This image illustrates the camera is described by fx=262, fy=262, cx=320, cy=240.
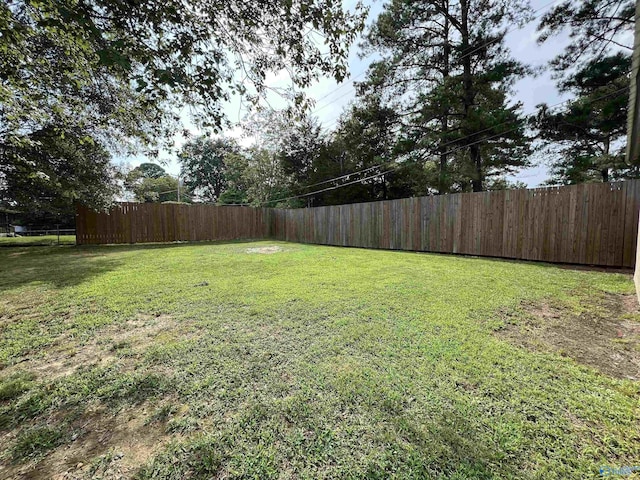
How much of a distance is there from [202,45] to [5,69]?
7.38 feet

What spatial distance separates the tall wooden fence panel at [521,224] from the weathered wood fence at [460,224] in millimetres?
13

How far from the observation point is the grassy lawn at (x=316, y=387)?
1.07 m

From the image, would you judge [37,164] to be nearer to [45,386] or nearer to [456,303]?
[45,386]

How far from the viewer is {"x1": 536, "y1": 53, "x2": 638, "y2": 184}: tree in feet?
21.0

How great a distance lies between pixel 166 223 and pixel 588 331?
40.9 feet

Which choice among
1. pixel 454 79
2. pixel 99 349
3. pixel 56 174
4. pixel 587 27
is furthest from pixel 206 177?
pixel 99 349

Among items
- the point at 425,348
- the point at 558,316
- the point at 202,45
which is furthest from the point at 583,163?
the point at 202,45

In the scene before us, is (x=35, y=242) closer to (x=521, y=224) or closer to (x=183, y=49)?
(x=183, y=49)

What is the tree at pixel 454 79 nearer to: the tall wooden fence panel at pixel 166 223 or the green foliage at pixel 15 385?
the tall wooden fence panel at pixel 166 223

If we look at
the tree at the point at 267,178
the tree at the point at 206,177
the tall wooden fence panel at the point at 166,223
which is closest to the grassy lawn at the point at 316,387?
the tall wooden fence panel at the point at 166,223

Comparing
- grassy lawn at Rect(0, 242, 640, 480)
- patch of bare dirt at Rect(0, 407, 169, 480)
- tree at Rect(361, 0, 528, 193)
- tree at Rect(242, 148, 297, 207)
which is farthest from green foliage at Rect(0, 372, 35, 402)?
tree at Rect(242, 148, 297, 207)

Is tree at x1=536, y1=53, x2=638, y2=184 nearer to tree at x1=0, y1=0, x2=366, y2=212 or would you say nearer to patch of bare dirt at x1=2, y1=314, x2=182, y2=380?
tree at x1=0, y1=0, x2=366, y2=212

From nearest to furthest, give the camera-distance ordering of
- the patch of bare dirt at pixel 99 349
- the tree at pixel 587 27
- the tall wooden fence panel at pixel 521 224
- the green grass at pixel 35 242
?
the patch of bare dirt at pixel 99 349
the tall wooden fence panel at pixel 521 224
the tree at pixel 587 27
the green grass at pixel 35 242

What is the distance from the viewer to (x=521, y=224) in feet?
18.1
